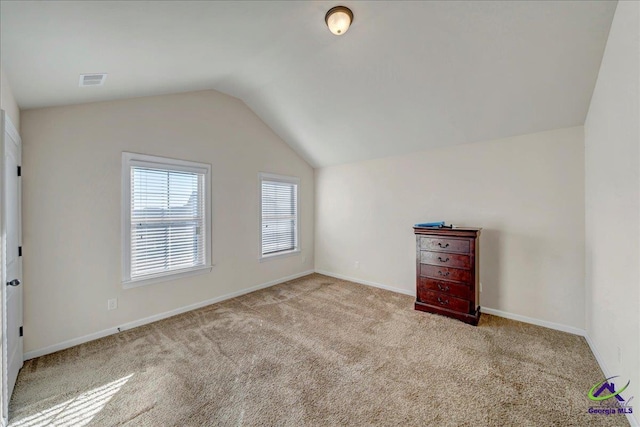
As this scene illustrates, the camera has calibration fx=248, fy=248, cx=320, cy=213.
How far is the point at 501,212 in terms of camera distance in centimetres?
307

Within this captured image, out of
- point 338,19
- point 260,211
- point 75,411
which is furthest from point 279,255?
point 338,19

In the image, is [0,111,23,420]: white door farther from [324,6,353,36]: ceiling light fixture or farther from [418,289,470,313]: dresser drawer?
[418,289,470,313]: dresser drawer

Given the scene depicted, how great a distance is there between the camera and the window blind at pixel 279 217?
4.34 m

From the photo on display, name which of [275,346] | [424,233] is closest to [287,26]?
[424,233]

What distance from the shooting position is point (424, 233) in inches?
126

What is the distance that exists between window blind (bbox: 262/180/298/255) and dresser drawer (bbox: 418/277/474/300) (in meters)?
2.48

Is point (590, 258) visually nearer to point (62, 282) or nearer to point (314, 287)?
Answer: point (314, 287)

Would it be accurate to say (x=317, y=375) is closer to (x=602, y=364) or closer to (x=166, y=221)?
(x=602, y=364)

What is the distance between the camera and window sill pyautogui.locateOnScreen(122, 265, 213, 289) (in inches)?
110

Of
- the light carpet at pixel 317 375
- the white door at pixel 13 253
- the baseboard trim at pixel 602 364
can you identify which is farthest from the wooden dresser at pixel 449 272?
the white door at pixel 13 253

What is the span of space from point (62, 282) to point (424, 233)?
3944mm

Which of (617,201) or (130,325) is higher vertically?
(617,201)

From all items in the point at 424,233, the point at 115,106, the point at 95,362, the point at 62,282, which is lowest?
the point at 95,362

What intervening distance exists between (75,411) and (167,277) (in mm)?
1545
